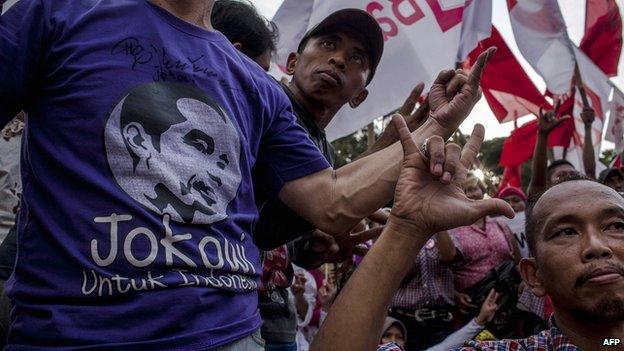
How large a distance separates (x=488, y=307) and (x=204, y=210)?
2.84 metres

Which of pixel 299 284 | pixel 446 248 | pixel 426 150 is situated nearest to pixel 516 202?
pixel 446 248

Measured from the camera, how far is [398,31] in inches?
166

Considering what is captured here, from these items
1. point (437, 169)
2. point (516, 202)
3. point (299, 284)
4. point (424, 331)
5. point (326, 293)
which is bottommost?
point (326, 293)

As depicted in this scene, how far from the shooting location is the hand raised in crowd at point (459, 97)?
5.34 feet

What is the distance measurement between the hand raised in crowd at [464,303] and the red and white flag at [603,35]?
317 cm

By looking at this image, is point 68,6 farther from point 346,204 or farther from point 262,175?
point 346,204

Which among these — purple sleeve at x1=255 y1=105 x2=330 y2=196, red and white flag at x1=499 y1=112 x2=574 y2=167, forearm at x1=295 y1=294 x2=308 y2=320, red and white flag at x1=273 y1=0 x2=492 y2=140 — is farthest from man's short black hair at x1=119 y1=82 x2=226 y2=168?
red and white flag at x1=499 y1=112 x2=574 y2=167

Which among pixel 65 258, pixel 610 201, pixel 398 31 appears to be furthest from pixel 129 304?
pixel 398 31

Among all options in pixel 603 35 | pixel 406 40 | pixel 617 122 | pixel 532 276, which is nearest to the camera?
pixel 532 276

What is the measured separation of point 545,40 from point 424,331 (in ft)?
9.37

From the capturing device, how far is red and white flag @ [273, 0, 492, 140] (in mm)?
4020

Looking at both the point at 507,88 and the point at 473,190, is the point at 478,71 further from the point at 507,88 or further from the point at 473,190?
the point at 507,88
